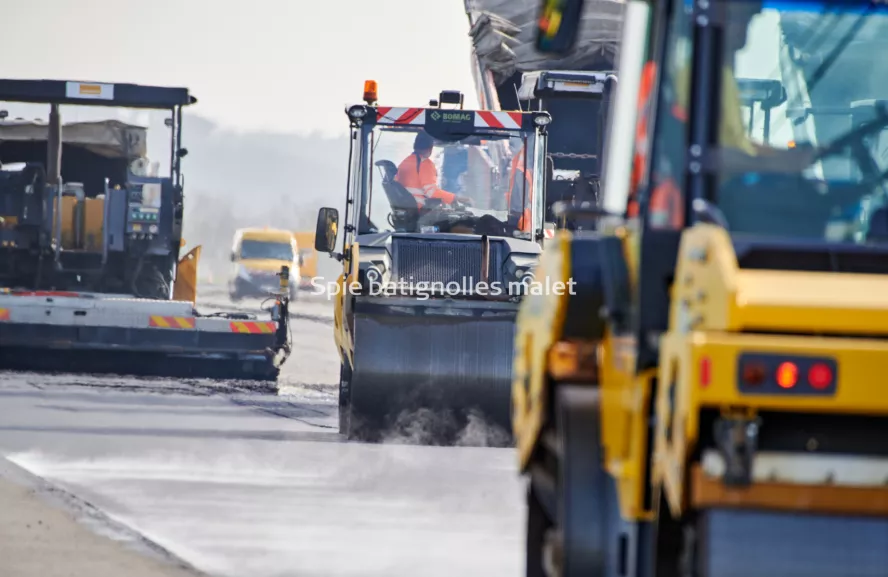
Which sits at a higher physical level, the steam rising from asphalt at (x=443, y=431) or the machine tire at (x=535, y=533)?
the machine tire at (x=535, y=533)

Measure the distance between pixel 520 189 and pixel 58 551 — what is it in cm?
693

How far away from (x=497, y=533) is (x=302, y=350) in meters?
17.3

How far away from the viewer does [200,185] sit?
290 ft

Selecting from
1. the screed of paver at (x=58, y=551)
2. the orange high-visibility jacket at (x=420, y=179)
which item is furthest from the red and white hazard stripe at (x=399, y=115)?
the screed of paver at (x=58, y=551)

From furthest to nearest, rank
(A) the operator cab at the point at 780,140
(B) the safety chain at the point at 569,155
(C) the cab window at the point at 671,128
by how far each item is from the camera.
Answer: (B) the safety chain at the point at 569,155 → (C) the cab window at the point at 671,128 → (A) the operator cab at the point at 780,140

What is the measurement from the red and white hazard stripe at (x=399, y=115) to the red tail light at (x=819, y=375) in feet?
32.4

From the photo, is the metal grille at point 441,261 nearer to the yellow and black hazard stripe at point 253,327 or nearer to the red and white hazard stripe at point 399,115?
the red and white hazard stripe at point 399,115

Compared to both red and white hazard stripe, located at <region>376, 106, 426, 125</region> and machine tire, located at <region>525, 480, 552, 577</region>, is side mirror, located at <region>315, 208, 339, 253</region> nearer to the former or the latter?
red and white hazard stripe, located at <region>376, 106, 426, 125</region>

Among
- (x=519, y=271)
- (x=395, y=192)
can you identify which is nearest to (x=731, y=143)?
(x=519, y=271)

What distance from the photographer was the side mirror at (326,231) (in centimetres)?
1268

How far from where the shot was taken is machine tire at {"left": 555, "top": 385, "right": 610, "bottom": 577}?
4.73 metres

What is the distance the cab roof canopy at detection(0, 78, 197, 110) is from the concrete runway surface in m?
3.68

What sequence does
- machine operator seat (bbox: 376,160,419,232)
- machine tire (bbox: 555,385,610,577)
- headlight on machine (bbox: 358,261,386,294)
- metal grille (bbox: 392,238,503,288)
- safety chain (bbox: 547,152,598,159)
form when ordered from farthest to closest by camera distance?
safety chain (bbox: 547,152,598,159) → machine operator seat (bbox: 376,160,419,232) → metal grille (bbox: 392,238,503,288) → headlight on machine (bbox: 358,261,386,294) → machine tire (bbox: 555,385,610,577)

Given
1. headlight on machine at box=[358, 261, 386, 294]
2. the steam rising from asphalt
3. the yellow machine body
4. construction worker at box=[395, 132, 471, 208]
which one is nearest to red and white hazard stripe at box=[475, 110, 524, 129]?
construction worker at box=[395, 132, 471, 208]
